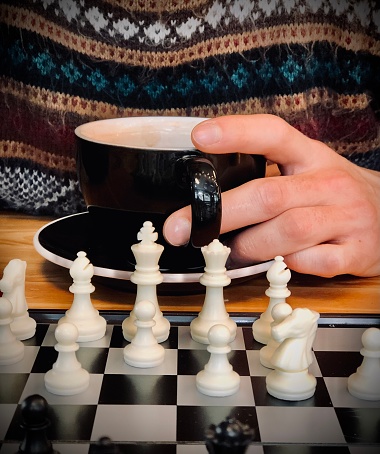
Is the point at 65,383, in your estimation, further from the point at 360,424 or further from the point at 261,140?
the point at 261,140

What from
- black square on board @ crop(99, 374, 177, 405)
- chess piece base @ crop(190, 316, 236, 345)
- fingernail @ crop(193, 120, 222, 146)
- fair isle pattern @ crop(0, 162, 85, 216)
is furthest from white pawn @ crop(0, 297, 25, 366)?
fair isle pattern @ crop(0, 162, 85, 216)

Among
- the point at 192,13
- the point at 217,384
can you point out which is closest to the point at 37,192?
the point at 192,13

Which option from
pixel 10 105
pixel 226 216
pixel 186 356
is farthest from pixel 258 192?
pixel 10 105

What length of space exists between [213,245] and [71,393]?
10.5 inches

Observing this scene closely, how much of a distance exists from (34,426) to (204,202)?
0.36m

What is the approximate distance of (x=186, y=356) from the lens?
965 millimetres

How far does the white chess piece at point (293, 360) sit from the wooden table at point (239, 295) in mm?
194

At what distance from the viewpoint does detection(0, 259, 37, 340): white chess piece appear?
100cm

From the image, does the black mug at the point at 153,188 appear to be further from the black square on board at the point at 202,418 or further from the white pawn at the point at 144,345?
the black square on board at the point at 202,418

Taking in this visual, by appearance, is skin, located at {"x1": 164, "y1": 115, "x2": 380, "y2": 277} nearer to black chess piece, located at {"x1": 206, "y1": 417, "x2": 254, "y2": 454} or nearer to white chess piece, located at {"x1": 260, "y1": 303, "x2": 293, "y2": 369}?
white chess piece, located at {"x1": 260, "y1": 303, "x2": 293, "y2": 369}

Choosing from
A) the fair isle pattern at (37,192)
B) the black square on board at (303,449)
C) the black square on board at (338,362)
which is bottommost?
the fair isle pattern at (37,192)

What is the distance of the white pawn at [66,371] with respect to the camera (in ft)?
2.80

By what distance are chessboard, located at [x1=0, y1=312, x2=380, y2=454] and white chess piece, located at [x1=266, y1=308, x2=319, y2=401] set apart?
0.04 feet

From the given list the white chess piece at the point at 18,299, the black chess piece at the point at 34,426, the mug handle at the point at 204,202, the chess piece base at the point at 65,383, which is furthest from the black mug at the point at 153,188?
the black chess piece at the point at 34,426
